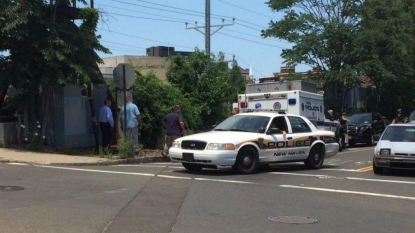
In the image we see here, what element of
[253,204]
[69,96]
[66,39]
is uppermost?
[66,39]

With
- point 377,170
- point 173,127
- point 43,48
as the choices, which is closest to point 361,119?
point 173,127

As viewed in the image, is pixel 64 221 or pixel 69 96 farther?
pixel 69 96

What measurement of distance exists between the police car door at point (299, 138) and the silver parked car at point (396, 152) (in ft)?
6.17

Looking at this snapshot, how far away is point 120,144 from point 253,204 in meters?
8.02

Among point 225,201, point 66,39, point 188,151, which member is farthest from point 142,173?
point 66,39

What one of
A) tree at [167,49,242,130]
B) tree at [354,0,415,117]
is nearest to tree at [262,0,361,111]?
tree at [354,0,415,117]

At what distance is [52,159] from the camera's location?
17031 mm

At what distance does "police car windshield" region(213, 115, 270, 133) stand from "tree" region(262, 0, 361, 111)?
2020 cm

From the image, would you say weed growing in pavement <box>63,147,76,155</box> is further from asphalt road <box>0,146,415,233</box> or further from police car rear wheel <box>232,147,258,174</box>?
police car rear wheel <box>232,147,258,174</box>

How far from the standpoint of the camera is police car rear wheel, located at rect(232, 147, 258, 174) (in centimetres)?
1509

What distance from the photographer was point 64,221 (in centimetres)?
888

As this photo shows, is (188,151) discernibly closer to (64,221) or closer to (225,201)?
(225,201)

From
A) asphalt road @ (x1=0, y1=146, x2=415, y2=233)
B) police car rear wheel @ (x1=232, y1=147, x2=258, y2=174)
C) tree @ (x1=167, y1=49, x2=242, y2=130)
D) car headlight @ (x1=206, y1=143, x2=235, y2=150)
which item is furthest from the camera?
tree @ (x1=167, y1=49, x2=242, y2=130)

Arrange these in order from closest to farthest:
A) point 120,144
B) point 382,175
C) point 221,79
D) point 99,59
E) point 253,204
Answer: point 253,204
point 382,175
point 120,144
point 99,59
point 221,79
